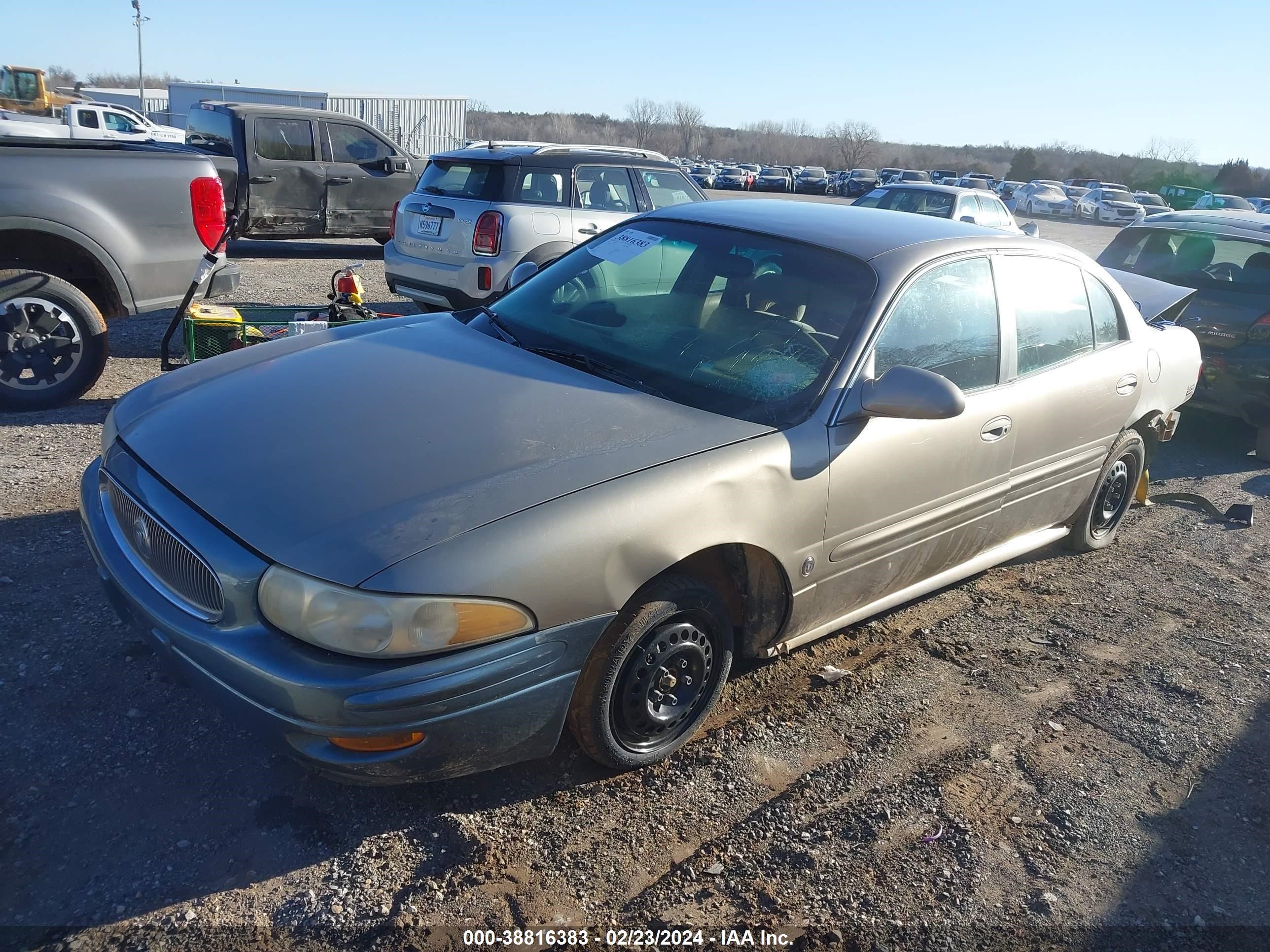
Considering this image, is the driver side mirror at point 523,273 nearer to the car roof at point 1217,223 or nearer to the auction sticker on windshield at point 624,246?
the auction sticker on windshield at point 624,246

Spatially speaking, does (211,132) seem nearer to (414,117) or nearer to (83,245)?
(83,245)

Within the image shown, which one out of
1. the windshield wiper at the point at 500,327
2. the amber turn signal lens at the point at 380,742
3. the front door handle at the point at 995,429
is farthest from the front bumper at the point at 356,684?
the front door handle at the point at 995,429

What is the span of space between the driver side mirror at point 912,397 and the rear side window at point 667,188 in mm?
6034

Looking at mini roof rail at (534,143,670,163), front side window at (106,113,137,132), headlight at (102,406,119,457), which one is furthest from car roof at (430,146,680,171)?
front side window at (106,113,137,132)

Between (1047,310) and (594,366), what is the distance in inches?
83.0

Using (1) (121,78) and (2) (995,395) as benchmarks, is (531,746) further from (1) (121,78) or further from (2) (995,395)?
(1) (121,78)

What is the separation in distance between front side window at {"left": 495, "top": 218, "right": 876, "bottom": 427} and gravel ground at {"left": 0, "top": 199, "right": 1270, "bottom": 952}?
1.18 meters

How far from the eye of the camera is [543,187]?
8.16 meters

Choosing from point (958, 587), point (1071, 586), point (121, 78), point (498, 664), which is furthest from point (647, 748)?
point (121, 78)

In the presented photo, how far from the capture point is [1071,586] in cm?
484

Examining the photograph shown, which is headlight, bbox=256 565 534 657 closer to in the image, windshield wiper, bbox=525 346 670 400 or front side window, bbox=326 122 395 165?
windshield wiper, bbox=525 346 670 400

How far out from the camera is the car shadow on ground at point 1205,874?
2.62 meters

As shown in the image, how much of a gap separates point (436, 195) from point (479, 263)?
3.28ft

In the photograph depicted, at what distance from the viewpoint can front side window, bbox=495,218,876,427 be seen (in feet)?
10.8
